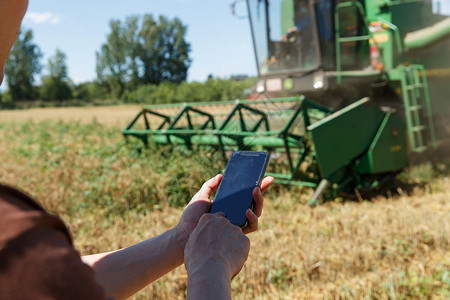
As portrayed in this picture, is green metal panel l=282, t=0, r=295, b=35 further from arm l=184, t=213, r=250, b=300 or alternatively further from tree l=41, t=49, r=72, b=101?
tree l=41, t=49, r=72, b=101

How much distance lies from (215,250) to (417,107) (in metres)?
4.88

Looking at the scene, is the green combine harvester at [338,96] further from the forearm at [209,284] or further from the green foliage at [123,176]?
the forearm at [209,284]

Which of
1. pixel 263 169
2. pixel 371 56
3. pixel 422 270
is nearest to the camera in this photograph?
pixel 263 169

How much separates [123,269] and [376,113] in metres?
4.01

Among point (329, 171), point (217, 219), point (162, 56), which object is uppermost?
point (162, 56)

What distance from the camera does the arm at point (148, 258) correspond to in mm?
1111

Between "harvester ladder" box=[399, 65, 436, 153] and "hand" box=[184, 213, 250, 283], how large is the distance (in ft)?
15.0

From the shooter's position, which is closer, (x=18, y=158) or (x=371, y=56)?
(x=371, y=56)

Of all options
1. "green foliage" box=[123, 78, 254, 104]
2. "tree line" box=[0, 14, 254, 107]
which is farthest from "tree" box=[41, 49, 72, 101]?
"green foliage" box=[123, 78, 254, 104]

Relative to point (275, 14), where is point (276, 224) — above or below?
below

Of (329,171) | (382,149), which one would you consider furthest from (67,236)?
(382,149)

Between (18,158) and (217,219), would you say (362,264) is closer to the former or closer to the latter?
(217,219)

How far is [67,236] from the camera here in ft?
1.94

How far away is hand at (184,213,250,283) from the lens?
0.81 metres
